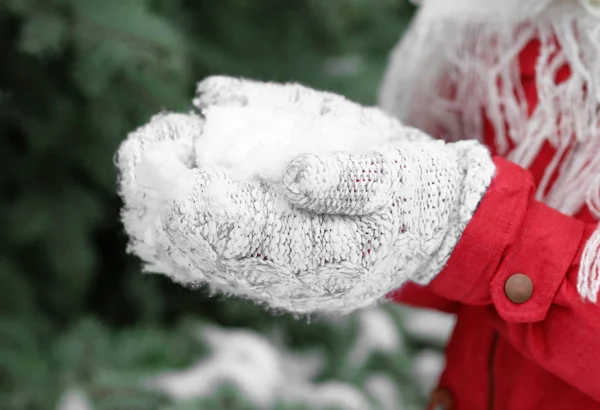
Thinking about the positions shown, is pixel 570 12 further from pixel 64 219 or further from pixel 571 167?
pixel 64 219

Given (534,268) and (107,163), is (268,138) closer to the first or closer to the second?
(534,268)

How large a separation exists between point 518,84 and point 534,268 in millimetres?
184

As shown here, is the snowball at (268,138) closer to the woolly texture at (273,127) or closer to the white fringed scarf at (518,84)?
the woolly texture at (273,127)

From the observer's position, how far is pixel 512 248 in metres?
0.44

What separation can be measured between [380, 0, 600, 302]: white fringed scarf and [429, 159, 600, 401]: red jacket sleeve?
15mm

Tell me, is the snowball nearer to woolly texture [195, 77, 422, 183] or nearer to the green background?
woolly texture [195, 77, 422, 183]

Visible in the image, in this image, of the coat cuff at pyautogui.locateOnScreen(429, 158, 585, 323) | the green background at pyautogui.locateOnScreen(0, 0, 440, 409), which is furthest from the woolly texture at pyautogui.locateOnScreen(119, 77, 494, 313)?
the green background at pyautogui.locateOnScreen(0, 0, 440, 409)

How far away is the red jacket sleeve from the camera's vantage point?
17.1 inches

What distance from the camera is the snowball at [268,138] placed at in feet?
1.31

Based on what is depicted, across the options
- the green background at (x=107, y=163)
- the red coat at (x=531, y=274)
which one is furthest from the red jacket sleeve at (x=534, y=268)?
the green background at (x=107, y=163)

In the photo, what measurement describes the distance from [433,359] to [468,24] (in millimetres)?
1006

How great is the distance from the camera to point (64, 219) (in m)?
1.01

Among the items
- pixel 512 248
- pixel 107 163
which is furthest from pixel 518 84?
pixel 107 163

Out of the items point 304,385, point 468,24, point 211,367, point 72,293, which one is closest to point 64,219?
point 72,293
